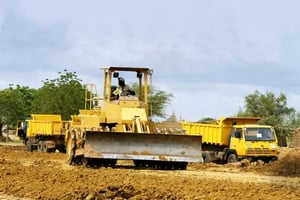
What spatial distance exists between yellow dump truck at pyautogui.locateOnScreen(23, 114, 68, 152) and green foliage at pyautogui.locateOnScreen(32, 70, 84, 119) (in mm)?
20287

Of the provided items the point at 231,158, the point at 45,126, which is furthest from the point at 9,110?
the point at 231,158

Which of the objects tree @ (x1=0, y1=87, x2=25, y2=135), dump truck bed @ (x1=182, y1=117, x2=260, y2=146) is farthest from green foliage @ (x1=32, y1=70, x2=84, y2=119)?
dump truck bed @ (x1=182, y1=117, x2=260, y2=146)

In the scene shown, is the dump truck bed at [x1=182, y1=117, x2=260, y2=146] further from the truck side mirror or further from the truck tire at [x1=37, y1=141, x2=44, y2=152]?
the truck tire at [x1=37, y1=141, x2=44, y2=152]

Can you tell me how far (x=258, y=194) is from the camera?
13305 millimetres

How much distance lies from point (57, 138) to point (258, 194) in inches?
903

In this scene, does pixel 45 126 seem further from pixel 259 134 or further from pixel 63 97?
pixel 63 97

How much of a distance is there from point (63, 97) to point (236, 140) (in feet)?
112

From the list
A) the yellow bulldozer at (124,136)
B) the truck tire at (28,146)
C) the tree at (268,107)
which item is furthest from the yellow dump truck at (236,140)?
the tree at (268,107)

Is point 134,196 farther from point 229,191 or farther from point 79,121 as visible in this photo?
point 79,121

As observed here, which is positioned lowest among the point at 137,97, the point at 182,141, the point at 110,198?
the point at 110,198

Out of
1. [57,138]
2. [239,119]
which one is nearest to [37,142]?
[57,138]

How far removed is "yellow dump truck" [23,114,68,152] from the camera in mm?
34375

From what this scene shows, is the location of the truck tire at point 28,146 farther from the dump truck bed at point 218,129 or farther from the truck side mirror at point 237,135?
the truck side mirror at point 237,135

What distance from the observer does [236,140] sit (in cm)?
2842
